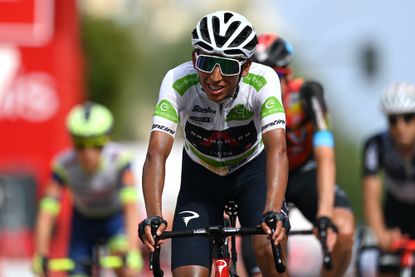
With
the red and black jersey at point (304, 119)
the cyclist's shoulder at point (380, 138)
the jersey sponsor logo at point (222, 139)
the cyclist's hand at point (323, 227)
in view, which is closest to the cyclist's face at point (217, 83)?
the jersey sponsor logo at point (222, 139)

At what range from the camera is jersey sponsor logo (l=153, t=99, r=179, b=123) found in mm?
8312

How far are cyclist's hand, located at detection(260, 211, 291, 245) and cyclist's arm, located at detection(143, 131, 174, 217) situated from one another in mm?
709

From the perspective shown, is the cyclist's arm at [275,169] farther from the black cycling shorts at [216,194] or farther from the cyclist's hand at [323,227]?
the cyclist's hand at [323,227]

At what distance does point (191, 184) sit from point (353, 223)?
2.33 metres

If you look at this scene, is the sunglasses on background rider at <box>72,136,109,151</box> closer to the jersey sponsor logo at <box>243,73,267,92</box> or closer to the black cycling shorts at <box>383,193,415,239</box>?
the black cycling shorts at <box>383,193,415,239</box>

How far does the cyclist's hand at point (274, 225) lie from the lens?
766cm

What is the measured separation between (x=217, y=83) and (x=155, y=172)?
68 centimetres

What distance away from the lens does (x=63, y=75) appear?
85.6 ft

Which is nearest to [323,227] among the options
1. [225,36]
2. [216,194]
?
[216,194]

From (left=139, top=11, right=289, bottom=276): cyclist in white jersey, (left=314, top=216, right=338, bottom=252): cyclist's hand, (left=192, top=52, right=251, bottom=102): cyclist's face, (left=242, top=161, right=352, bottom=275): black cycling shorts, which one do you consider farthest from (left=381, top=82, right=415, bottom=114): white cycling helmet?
(left=192, top=52, right=251, bottom=102): cyclist's face

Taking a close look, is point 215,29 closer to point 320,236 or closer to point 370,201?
point 320,236

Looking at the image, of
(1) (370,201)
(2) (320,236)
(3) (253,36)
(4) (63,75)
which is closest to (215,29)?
(3) (253,36)

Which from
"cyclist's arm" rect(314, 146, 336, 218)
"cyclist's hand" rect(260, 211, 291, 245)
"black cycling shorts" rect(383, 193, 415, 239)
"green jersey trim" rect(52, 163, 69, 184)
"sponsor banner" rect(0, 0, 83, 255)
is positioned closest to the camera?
"cyclist's hand" rect(260, 211, 291, 245)

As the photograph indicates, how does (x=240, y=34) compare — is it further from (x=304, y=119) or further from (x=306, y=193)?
(x=306, y=193)
